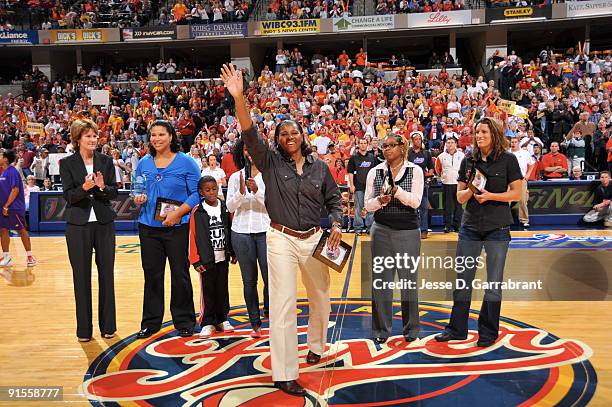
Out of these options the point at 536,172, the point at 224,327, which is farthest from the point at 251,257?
the point at 536,172

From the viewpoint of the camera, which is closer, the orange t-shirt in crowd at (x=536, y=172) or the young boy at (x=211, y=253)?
the young boy at (x=211, y=253)

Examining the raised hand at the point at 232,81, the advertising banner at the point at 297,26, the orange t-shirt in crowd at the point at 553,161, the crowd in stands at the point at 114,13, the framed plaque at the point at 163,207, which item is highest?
the crowd in stands at the point at 114,13

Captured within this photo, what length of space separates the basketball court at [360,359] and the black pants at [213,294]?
0.63 ft

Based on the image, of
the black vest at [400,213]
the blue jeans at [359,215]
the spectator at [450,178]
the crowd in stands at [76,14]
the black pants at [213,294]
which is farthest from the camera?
the crowd in stands at [76,14]

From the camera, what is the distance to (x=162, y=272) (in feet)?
15.9

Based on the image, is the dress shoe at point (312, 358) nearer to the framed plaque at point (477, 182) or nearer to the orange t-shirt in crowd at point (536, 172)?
the framed plaque at point (477, 182)

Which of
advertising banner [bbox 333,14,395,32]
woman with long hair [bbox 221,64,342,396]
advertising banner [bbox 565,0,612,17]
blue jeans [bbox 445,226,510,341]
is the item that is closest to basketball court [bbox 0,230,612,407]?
blue jeans [bbox 445,226,510,341]

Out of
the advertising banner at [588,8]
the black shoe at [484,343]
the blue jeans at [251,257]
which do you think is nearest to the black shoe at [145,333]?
the blue jeans at [251,257]

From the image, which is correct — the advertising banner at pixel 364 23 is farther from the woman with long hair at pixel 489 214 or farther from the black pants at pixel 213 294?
the black pants at pixel 213 294

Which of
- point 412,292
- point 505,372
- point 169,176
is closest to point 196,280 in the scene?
point 169,176

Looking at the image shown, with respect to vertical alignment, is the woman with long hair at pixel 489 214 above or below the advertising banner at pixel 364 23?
below

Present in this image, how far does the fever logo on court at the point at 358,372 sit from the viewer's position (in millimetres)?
3533

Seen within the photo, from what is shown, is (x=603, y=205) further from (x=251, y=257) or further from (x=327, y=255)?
(x=327, y=255)

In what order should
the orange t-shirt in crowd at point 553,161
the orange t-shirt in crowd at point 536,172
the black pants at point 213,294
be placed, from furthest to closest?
the orange t-shirt in crowd at point 553,161, the orange t-shirt in crowd at point 536,172, the black pants at point 213,294
